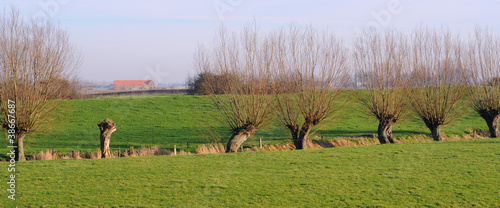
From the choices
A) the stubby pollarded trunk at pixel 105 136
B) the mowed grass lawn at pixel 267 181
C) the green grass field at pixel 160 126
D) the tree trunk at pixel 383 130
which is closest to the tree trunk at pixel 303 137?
the green grass field at pixel 160 126

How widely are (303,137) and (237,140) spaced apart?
347cm

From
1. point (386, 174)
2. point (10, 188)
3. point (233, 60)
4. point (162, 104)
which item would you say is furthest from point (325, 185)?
point (162, 104)

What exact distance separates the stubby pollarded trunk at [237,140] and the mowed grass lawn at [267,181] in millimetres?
3377

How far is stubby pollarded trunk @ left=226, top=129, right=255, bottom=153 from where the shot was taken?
62.2ft

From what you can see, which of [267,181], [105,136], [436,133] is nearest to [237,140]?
[105,136]

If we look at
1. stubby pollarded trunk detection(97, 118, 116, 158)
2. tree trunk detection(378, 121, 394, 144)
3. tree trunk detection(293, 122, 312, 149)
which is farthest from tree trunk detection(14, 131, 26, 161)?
tree trunk detection(378, 121, 394, 144)

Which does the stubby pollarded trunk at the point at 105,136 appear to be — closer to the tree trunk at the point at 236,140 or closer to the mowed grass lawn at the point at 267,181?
the mowed grass lawn at the point at 267,181

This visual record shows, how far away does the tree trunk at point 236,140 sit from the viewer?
1895 cm

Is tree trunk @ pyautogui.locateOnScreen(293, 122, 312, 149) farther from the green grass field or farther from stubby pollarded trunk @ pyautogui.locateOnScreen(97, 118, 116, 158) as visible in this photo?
stubby pollarded trunk @ pyautogui.locateOnScreen(97, 118, 116, 158)

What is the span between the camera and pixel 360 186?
33.0ft

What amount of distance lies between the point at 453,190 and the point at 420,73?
14927mm

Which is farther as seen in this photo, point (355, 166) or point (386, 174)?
point (355, 166)

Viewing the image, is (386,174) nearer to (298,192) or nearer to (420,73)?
(298,192)

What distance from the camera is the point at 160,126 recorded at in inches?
1265
